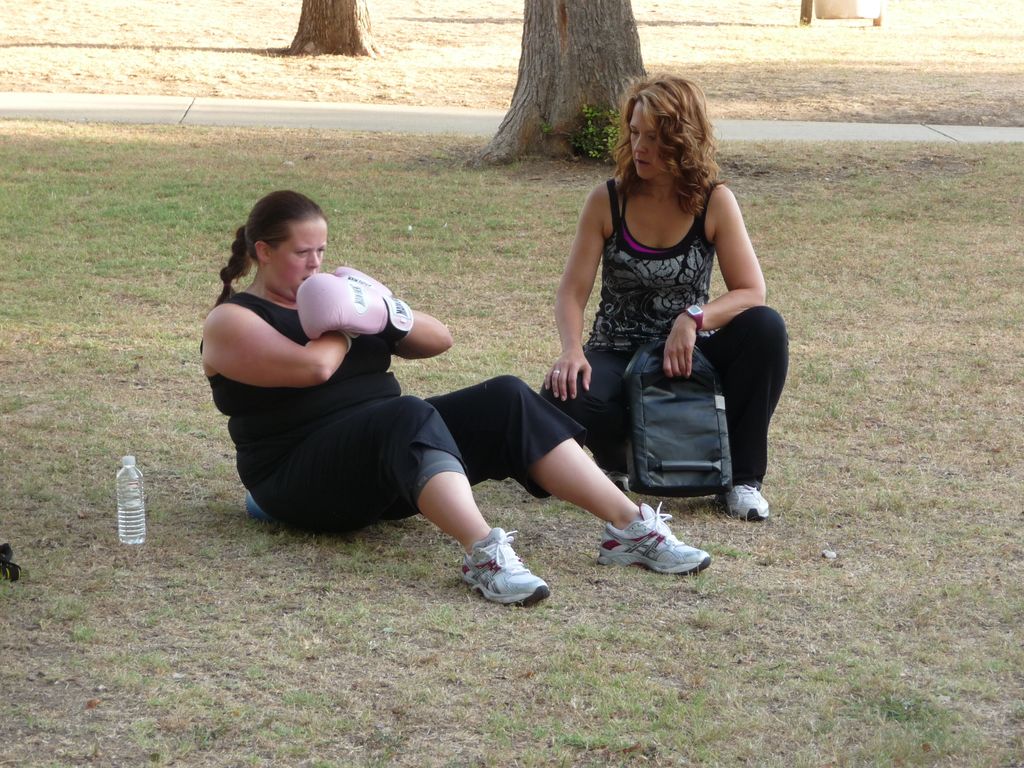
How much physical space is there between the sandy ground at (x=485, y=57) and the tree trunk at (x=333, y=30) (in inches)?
10.5

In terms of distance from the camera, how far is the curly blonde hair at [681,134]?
4.27 meters

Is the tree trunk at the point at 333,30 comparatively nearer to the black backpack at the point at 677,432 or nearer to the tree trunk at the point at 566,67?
the tree trunk at the point at 566,67

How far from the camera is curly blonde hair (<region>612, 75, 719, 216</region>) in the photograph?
4266mm

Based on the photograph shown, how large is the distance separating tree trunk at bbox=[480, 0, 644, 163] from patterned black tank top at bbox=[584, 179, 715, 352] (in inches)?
236

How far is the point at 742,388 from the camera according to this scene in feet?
14.4

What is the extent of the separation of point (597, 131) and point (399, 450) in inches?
278

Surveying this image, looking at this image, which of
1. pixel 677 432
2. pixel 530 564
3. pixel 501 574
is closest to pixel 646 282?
pixel 677 432

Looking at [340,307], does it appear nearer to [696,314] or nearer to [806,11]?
[696,314]

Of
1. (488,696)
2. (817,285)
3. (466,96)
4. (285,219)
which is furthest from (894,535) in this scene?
(466,96)

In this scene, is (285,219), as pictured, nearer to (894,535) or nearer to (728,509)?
(728,509)

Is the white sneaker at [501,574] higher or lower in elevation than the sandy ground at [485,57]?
lower

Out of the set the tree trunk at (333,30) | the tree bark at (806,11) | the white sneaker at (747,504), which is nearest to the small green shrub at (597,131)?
the white sneaker at (747,504)

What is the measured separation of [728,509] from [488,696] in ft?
5.13

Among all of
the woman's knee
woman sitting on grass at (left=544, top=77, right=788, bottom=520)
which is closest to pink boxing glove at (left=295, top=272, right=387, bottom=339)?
woman sitting on grass at (left=544, top=77, right=788, bottom=520)
